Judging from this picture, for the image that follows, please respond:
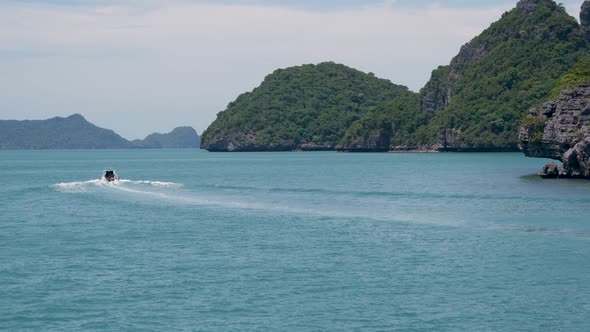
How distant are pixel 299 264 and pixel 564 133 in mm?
51930

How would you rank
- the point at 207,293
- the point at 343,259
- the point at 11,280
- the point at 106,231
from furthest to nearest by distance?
the point at 106,231
the point at 343,259
the point at 11,280
the point at 207,293

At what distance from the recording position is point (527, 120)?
3371 inches

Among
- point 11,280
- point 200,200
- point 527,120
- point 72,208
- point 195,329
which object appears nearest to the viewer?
point 195,329

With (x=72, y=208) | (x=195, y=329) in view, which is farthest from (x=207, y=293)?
(x=72, y=208)

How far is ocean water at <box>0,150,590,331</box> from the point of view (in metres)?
25.8

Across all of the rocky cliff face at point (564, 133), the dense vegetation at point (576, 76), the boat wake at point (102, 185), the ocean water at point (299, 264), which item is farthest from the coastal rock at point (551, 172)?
the boat wake at point (102, 185)

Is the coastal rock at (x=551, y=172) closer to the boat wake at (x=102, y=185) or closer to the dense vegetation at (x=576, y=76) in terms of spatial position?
the dense vegetation at (x=576, y=76)

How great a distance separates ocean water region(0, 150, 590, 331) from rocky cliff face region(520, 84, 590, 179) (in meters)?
14.1

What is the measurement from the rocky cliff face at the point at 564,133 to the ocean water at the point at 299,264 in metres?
14.1

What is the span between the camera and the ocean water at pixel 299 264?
2578 centimetres

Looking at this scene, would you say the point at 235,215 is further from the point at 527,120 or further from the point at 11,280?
the point at 527,120

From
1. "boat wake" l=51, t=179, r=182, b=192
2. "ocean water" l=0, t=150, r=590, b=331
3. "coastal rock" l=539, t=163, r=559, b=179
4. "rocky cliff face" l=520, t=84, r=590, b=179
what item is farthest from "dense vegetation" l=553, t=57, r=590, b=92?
"boat wake" l=51, t=179, r=182, b=192

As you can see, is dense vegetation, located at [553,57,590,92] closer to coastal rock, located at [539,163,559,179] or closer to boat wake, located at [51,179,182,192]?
coastal rock, located at [539,163,559,179]

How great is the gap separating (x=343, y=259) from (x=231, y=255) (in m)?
5.57
